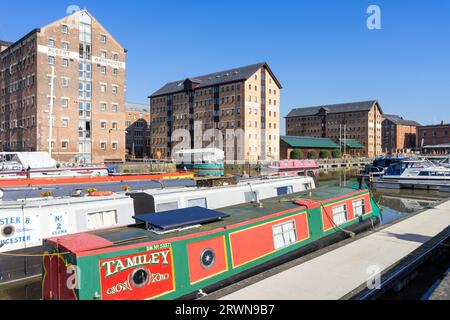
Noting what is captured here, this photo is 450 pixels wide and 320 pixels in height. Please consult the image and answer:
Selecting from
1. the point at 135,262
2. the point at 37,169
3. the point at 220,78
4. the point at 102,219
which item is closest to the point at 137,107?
the point at 220,78

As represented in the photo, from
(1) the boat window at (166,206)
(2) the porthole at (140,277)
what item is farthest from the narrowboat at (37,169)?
(2) the porthole at (140,277)

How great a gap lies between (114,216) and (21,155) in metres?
24.4

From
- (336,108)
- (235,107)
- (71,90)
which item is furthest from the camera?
(336,108)

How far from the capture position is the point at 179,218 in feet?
33.8

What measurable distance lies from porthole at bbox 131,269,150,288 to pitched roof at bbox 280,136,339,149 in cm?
6986

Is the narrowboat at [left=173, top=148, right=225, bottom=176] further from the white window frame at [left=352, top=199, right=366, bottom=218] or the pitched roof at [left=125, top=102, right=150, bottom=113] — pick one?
the pitched roof at [left=125, top=102, right=150, bottom=113]

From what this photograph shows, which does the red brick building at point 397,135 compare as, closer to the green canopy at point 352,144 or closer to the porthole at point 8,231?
the green canopy at point 352,144

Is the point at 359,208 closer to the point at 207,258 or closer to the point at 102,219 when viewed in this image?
the point at 207,258

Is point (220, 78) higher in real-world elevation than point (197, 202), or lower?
higher

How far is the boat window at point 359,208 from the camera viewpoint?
1742 centimetres

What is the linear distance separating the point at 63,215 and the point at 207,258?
5.83 m

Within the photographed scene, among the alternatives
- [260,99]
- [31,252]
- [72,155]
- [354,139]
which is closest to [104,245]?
[31,252]

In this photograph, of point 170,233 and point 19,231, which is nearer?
point 170,233

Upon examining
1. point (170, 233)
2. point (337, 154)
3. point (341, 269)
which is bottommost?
point (341, 269)
